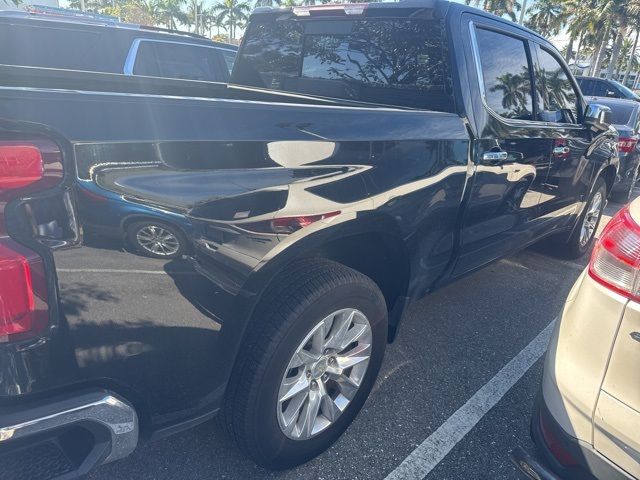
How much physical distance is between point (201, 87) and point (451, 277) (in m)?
2.18

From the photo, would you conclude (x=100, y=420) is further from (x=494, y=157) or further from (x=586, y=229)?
(x=586, y=229)

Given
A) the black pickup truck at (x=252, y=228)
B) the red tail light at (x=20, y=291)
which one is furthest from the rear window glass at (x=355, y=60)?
the red tail light at (x=20, y=291)

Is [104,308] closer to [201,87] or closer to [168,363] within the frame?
[168,363]

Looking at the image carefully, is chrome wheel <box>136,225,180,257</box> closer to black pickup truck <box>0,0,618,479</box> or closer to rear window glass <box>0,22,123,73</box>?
black pickup truck <box>0,0,618,479</box>

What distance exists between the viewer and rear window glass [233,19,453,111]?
8.21 feet

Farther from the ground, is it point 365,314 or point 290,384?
point 365,314

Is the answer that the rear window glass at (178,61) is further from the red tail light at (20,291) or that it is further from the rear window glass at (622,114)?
the rear window glass at (622,114)

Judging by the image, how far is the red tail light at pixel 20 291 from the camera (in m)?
1.12

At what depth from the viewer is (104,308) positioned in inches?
51.1

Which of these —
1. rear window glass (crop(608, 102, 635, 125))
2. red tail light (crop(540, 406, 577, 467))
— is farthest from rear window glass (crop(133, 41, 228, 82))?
rear window glass (crop(608, 102, 635, 125))

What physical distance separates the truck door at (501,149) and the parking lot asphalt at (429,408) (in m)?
0.59

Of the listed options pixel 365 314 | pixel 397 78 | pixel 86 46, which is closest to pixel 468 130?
pixel 397 78

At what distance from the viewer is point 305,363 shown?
1895 mm

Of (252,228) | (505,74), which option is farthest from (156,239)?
(505,74)
